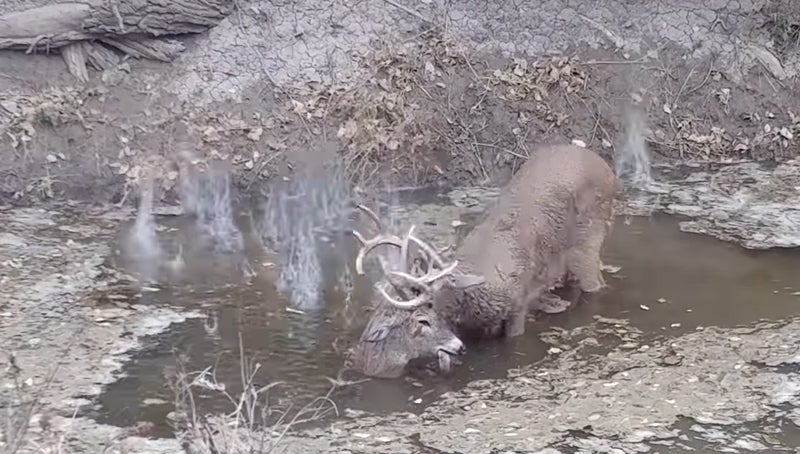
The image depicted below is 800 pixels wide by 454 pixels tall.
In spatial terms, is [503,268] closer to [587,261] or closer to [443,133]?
[587,261]

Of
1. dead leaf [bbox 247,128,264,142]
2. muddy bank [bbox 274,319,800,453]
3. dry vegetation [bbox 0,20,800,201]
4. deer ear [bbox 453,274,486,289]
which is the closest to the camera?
muddy bank [bbox 274,319,800,453]

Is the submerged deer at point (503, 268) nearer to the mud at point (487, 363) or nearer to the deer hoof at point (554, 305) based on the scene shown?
the deer hoof at point (554, 305)

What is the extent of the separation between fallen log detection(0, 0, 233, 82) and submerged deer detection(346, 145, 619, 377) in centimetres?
529

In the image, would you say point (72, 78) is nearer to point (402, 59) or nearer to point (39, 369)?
point (402, 59)

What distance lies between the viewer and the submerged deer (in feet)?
26.2

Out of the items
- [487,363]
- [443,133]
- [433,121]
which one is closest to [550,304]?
[487,363]

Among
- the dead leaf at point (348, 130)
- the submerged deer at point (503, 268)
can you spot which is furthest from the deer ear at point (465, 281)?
the dead leaf at point (348, 130)

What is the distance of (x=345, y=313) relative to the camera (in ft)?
29.3

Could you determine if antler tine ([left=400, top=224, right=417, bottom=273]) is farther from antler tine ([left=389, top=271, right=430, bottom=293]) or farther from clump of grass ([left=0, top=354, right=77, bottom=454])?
clump of grass ([left=0, top=354, right=77, bottom=454])

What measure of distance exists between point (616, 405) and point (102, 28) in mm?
7748

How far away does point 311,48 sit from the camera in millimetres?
13477

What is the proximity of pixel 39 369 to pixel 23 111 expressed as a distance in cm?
500

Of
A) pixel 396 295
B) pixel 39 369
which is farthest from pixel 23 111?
pixel 396 295

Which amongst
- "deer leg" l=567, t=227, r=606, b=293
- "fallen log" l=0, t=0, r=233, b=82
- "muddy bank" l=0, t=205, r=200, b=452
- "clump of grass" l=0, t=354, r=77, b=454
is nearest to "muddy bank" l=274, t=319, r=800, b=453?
"deer leg" l=567, t=227, r=606, b=293
